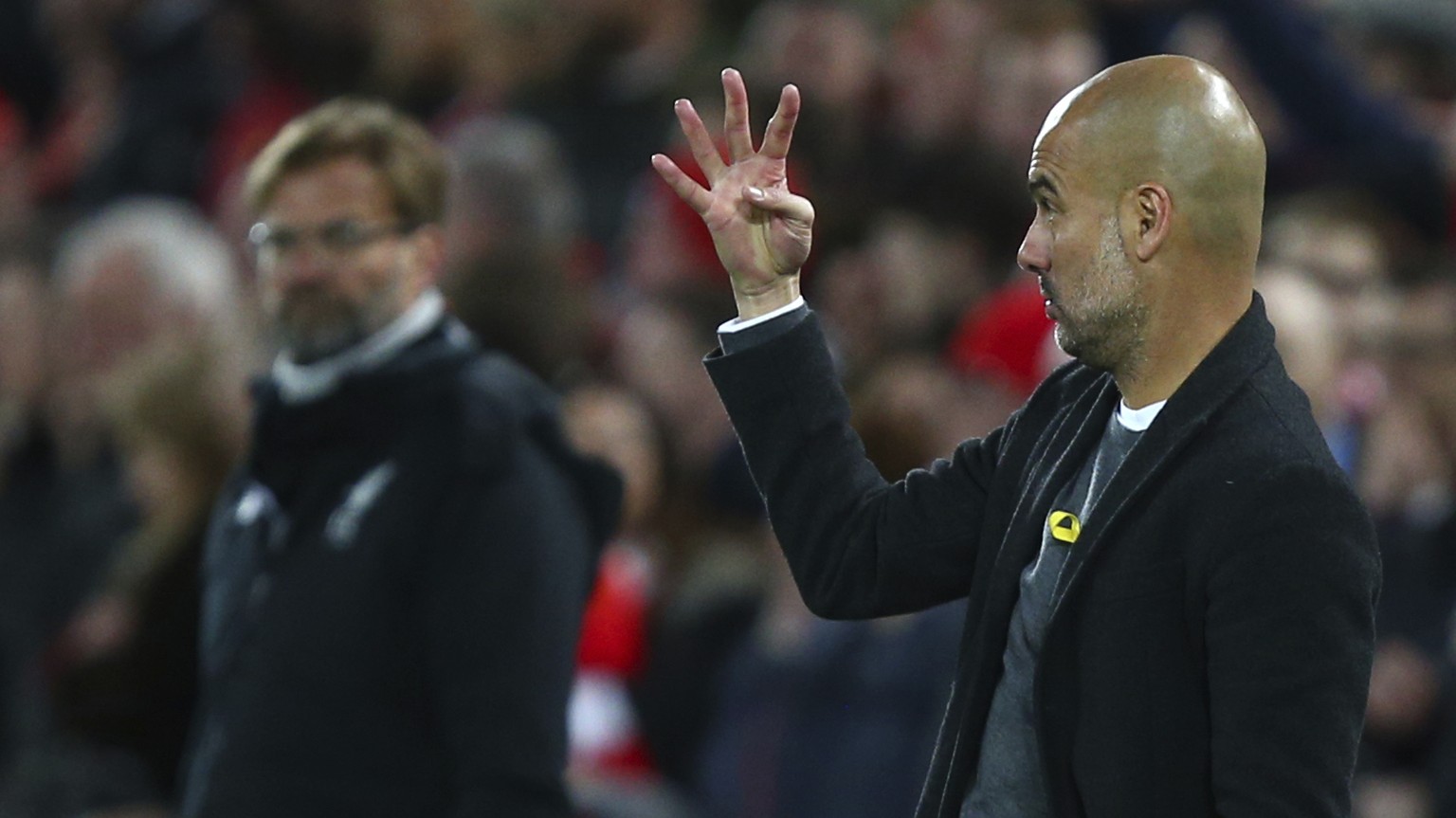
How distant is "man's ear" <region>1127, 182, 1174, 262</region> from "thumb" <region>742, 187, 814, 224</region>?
428 millimetres

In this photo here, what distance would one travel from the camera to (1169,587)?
7.34 ft

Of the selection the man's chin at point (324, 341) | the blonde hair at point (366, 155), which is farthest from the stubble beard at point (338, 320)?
the blonde hair at point (366, 155)

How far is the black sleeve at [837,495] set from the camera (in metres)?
2.58

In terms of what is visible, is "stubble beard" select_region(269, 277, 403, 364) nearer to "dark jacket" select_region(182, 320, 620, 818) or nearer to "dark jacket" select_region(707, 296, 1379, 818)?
"dark jacket" select_region(182, 320, 620, 818)

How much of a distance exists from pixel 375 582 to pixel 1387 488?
2.89m

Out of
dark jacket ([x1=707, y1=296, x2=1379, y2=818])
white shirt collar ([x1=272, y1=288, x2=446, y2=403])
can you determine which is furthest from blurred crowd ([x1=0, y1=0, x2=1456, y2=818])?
dark jacket ([x1=707, y1=296, x2=1379, y2=818])

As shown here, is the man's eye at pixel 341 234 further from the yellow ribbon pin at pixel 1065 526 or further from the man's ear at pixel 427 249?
the yellow ribbon pin at pixel 1065 526

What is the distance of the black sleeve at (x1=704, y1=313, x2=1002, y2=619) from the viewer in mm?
2578

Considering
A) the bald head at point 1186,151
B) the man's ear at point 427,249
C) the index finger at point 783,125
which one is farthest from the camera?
the man's ear at point 427,249

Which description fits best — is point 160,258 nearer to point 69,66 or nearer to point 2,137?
point 2,137

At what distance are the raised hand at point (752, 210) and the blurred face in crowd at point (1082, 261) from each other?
1.08 ft

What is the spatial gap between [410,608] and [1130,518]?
5.37 feet

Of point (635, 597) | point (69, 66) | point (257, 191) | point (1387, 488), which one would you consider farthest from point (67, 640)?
point (69, 66)

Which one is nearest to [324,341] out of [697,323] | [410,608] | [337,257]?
[337,257]
